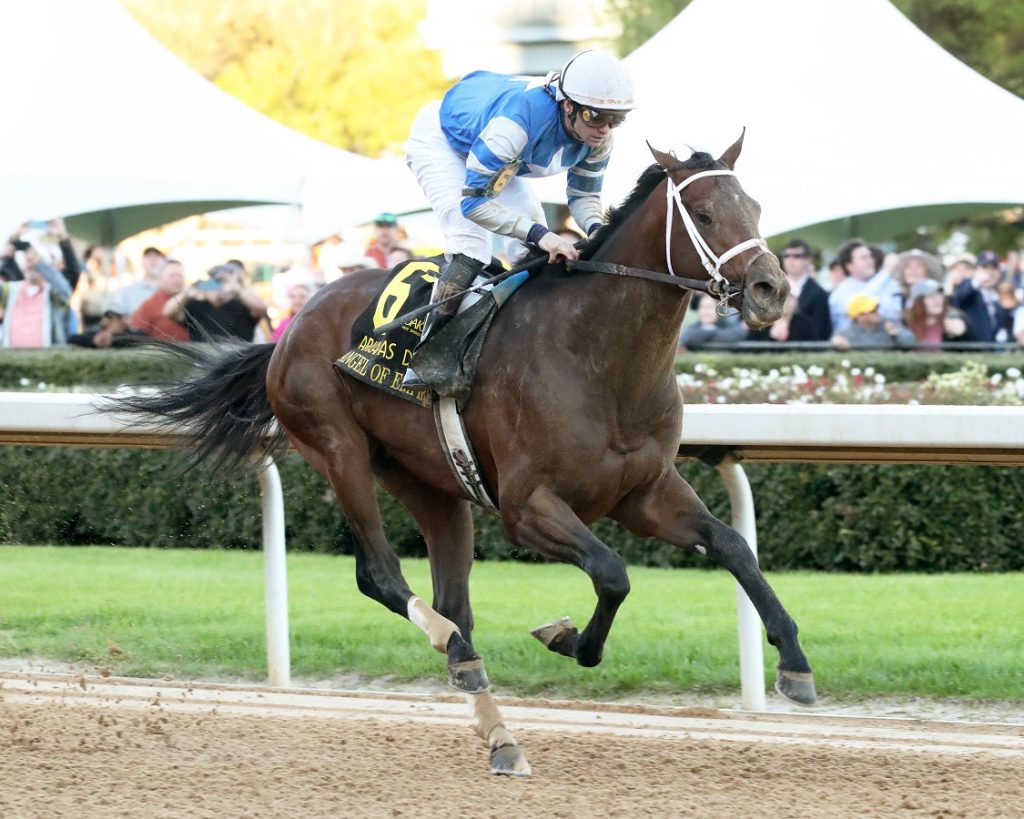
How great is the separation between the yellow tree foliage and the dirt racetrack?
27.3 m

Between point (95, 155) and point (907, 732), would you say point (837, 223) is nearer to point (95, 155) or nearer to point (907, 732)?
point (95, 155)

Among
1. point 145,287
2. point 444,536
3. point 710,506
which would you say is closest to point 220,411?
point 444,536

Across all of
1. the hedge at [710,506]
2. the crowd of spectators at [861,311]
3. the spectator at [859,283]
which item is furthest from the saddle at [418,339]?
the spectator at [859,283]

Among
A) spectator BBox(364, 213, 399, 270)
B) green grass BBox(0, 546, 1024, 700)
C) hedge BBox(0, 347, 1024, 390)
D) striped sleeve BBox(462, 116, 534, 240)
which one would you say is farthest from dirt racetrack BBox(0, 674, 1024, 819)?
spectator BBox(364, 213, 399, 270)

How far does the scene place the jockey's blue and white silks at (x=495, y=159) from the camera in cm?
474

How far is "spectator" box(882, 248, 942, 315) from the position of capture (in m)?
10.7

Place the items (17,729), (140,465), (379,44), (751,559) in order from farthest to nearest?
1. (379,44)
2. (140,465)
3. (17,729)
4. (751,559)

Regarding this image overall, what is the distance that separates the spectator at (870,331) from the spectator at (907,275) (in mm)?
171

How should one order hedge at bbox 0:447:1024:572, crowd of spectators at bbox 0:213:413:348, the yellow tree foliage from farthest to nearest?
the yellow tree foliage → crowd of spectators at bbox 0:213:413:348 → hedge at bbox 0:447:1024:572

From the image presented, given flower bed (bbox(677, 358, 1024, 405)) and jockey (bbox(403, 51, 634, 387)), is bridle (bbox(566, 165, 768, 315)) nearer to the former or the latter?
jockey (bbox(403, 51, 634, 387))

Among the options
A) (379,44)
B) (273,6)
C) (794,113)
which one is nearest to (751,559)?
(794,113)

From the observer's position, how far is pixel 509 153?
4.70 metres

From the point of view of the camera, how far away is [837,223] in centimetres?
1401

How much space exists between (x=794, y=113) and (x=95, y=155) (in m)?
5.76
